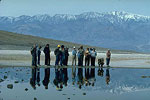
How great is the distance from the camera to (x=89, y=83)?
1057 inches

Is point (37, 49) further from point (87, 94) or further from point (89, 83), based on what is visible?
point (87, 94)

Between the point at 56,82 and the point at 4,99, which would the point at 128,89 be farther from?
the point at 4,99

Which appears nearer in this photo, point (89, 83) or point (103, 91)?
point (103, 91)

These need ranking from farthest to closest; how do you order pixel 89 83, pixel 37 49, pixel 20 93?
pixel 37 49
pixel 89 83
pixel 20 93

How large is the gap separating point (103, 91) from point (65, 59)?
20123 mm

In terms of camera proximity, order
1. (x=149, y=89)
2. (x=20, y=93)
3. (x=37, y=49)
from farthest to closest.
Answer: (x=37, y=49), (x=149, y=89), (x=20, y=93)

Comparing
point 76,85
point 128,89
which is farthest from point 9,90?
point 128,89

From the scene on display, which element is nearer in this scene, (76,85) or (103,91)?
(103,91)

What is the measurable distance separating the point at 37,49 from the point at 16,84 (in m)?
16.3

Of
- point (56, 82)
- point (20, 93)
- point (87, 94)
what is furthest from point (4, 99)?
point (56, 82)

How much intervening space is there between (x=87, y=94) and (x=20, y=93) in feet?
11.2

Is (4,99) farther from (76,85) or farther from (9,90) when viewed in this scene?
(76,85)

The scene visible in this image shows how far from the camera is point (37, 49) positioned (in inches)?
1652

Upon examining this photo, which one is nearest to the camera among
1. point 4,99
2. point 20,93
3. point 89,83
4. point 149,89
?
point 4,99
